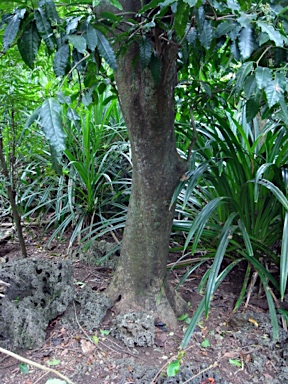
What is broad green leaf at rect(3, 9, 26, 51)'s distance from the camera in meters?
0.99

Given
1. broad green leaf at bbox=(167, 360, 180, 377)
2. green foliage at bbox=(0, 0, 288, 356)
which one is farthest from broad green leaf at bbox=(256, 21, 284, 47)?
broad green leaf at bbox=(167, 360, 180, 377)

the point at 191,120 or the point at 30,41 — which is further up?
the point at 30,41

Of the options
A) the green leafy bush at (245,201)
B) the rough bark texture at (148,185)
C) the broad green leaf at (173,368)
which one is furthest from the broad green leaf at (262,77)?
the broad green leaf at (173,368)

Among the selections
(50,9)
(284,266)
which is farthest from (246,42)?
(284,266)

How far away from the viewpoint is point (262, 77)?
96 cm

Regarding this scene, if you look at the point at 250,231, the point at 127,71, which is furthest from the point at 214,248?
the point at 127,71

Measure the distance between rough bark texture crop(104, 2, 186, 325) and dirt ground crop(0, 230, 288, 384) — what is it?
132 mm

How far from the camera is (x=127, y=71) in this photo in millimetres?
1573

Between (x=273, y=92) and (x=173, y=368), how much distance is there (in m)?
1.06

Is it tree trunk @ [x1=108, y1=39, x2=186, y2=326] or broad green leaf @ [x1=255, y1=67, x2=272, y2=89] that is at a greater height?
broad green leaf @ [x1=255, y1=67, x2=272, y2=89]

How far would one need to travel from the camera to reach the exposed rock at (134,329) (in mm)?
1629

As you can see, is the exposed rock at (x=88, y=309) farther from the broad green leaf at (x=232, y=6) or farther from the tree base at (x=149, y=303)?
the broad green leaf at (x=232, y=6)

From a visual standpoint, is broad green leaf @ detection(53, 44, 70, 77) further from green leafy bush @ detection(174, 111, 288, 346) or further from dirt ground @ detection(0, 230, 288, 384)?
dirt ground @ detection(0, 230, 288, 384)

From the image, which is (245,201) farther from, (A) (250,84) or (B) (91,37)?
(B) (91,37)
